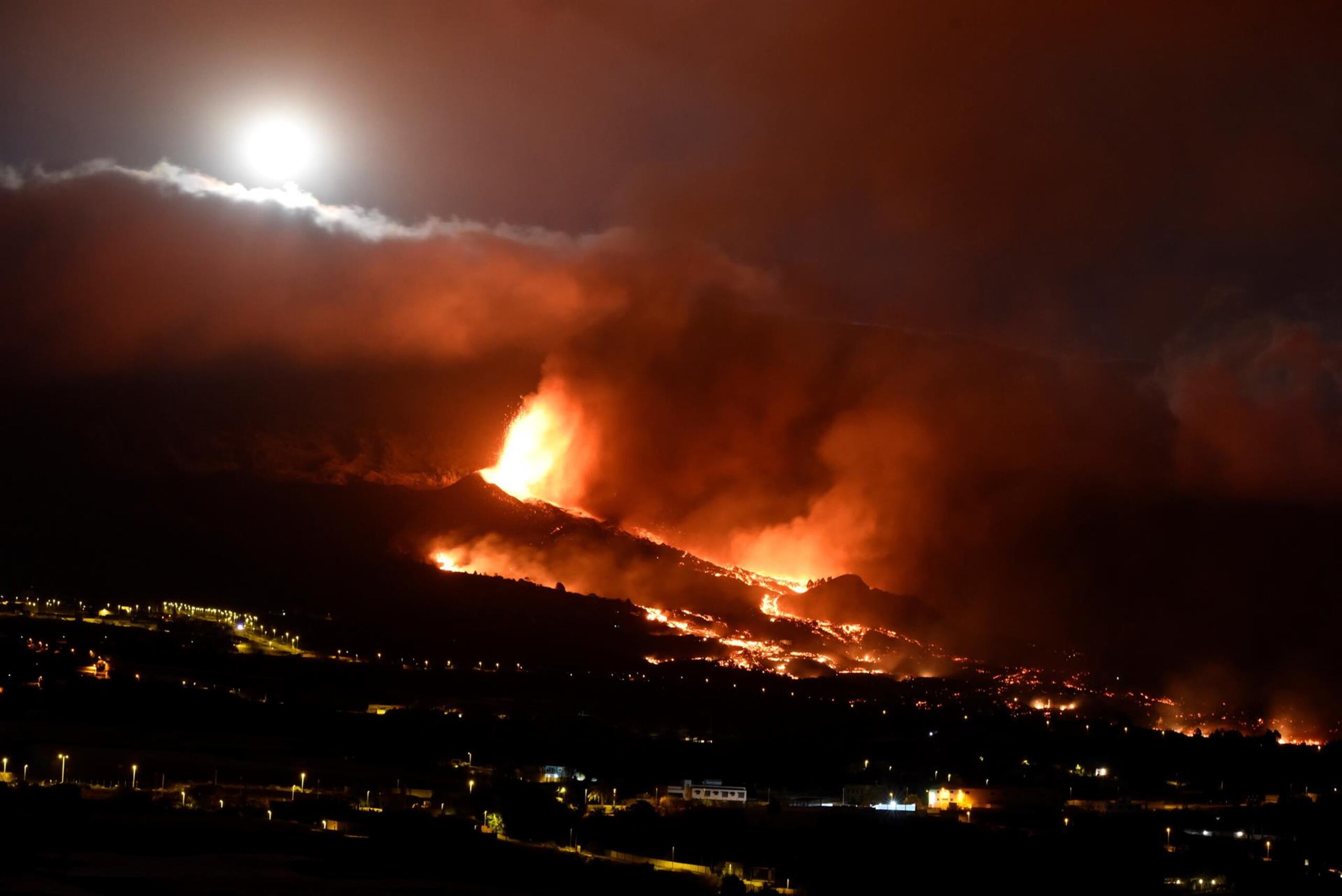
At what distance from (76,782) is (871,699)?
120ft

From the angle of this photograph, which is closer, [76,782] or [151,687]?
[76,782]

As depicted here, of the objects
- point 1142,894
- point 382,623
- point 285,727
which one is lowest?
point 1142,894

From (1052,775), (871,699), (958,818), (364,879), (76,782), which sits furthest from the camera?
(871,699)

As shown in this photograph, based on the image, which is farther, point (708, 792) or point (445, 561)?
point (445, 561)

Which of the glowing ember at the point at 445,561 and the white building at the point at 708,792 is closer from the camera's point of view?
the white building at the point at 708,792

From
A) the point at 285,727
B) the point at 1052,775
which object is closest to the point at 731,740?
the point at 1052,775

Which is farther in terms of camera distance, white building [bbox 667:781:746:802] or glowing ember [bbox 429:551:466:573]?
glowing ember [bbox 429:551:466:573]

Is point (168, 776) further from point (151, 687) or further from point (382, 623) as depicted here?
point (382, 623)

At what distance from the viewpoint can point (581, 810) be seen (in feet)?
153

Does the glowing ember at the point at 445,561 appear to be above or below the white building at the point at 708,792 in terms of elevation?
above

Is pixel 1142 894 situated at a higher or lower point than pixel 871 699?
lower

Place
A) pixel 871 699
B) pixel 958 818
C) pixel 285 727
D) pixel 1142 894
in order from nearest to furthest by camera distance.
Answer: pixel 1142 894 → pixel 958 818 → pixel 285 727 → pixel 871 699

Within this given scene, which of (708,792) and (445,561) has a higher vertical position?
(445,561)

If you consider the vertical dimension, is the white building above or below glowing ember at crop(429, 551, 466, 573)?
below
